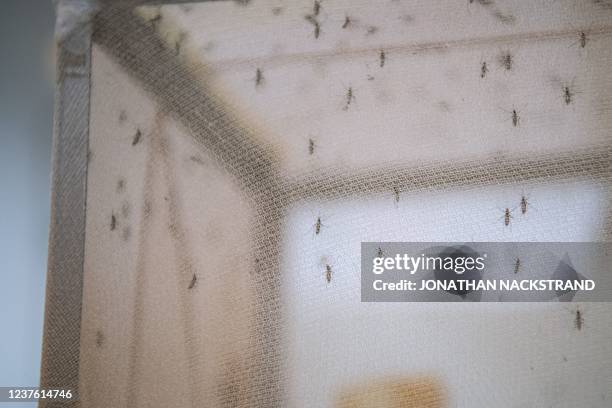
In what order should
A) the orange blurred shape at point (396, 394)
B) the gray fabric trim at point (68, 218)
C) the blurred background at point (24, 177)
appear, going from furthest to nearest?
the blurred background at point (24, 177)
the gray fabric trim at point (68, 218)
the orange blurred shape at point (396, 394)

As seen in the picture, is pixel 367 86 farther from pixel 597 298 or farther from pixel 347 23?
pixel 597 298

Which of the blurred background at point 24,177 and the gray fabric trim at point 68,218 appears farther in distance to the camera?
the blurred background at point 24,177

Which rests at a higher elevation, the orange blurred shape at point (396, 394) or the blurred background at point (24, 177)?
the blurred background at point (24, 177)

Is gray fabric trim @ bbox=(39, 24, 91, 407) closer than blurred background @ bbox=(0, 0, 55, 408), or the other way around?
gray fabric trim @ bbox=(39, 24, 91, 407)

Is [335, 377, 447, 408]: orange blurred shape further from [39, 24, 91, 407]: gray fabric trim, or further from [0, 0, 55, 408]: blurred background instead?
[0, 0, 55, 408]: blurred background

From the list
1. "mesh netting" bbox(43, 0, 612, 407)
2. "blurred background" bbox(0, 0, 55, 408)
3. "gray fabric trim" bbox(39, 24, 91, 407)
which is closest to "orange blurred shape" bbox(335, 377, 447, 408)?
"mesh netting" bbox(43, 0, 612, 407)

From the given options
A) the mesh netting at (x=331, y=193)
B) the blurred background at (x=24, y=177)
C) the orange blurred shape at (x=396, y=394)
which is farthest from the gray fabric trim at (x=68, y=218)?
the orange blurred shape at (x=396, y=394)

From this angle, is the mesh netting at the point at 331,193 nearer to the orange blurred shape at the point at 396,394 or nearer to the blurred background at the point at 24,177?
the orange blurred shape at the point at 396,394

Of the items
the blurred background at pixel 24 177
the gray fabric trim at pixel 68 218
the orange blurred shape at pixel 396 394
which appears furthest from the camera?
the blurred background at pixel 24 177

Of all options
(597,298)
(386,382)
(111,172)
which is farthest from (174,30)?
(597,298)
